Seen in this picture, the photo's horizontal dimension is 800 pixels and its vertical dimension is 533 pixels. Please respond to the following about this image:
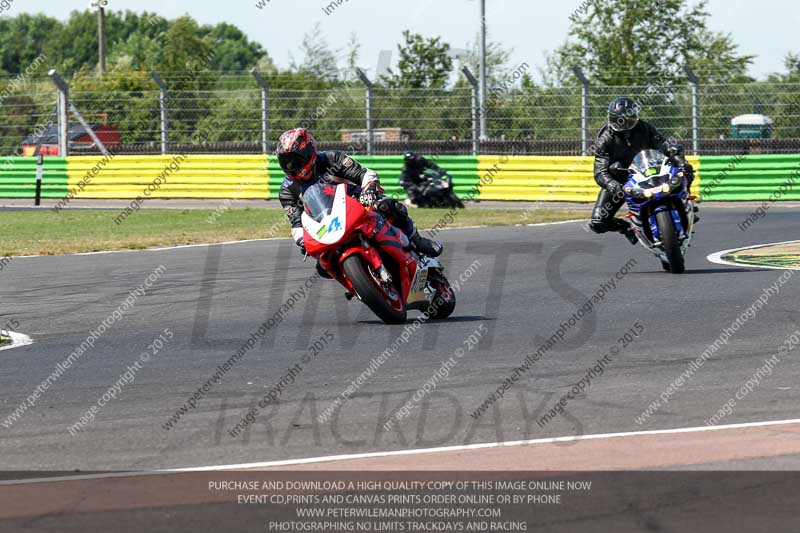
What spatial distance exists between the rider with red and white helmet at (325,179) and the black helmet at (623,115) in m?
3.96

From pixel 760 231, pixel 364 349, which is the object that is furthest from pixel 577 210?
pixel 364 349

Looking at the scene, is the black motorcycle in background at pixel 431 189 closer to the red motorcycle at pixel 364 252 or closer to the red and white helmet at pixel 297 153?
the red and white helmet at pixel 297 153

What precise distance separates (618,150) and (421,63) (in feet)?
104

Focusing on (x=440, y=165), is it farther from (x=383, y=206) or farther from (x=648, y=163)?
(x=383, y=206)

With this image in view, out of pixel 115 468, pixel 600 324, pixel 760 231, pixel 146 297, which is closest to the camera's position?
pixel 115 468

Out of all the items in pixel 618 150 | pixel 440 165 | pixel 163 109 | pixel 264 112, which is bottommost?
pixel 440 165

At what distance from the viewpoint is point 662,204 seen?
1317 centimetres

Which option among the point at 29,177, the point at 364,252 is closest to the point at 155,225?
the point at 29,177

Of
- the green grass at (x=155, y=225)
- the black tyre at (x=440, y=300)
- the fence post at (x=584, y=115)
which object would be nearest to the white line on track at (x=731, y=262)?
the black tyre at (x=440, y=300)

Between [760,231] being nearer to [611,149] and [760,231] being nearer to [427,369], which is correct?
[611,149]

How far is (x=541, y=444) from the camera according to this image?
20.2 ft

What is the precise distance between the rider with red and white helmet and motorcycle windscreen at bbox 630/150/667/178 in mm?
3720

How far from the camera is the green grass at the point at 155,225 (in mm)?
19172

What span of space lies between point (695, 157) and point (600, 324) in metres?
16.7
